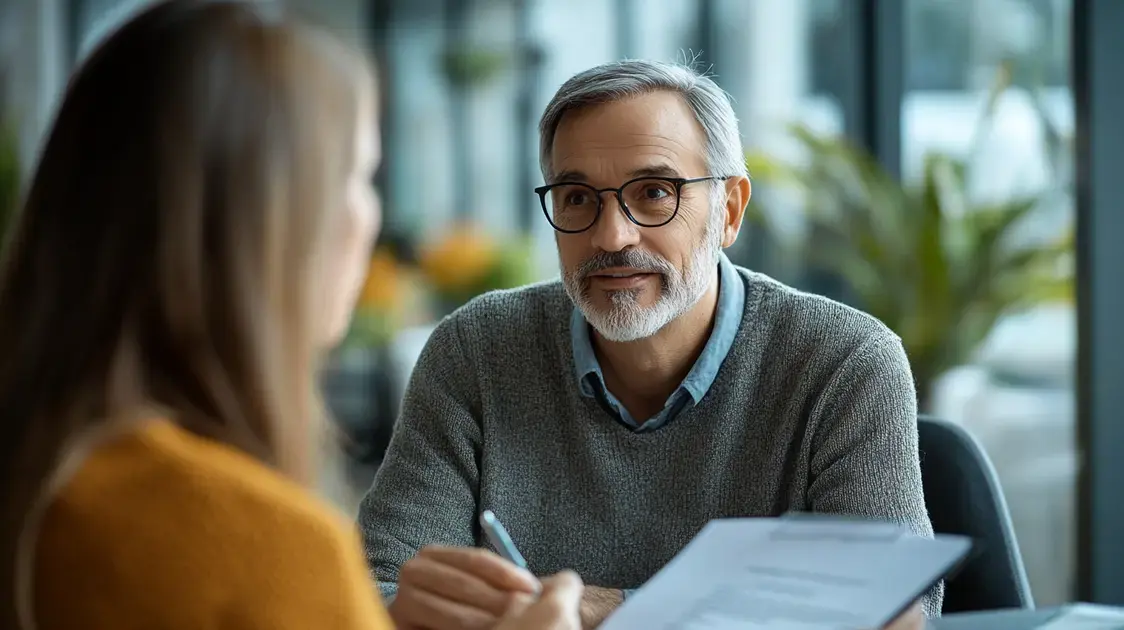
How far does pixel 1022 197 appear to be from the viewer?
3100mm

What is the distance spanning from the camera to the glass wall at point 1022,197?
9.32ft

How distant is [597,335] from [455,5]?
16.8 feet

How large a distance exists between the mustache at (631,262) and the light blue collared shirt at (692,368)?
12 cm

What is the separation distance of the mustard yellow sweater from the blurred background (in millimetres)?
420

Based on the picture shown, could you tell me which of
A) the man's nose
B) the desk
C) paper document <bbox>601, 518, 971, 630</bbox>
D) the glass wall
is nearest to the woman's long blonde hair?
paper document <bbox>601, 518, 971, 630</bbox>

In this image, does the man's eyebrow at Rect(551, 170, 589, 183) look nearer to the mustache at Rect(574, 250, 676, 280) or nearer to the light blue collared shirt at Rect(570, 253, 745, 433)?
the mustache at Rect(574, 250, 676, 280)

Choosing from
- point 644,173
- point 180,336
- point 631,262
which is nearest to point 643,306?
point 631,262

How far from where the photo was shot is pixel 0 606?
2.58 feet

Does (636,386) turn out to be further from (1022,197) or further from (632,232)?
(1022,197)

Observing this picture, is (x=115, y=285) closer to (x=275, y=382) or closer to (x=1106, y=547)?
(x=275, y=382)

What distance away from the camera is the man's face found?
Answer: 1.68 meters

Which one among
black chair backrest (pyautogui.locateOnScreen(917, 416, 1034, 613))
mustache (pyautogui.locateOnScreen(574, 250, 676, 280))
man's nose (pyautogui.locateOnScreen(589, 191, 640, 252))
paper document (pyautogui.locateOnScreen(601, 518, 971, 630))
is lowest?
black chair backrest (pyautogui.locateOnScreen(917, 416, 1034, 613))

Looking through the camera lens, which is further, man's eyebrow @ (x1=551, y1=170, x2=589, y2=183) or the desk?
man's eyebrow @ (x1=551, y1=170, x2=589, y2=183)

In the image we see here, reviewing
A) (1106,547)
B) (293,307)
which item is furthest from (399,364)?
(293,307)
